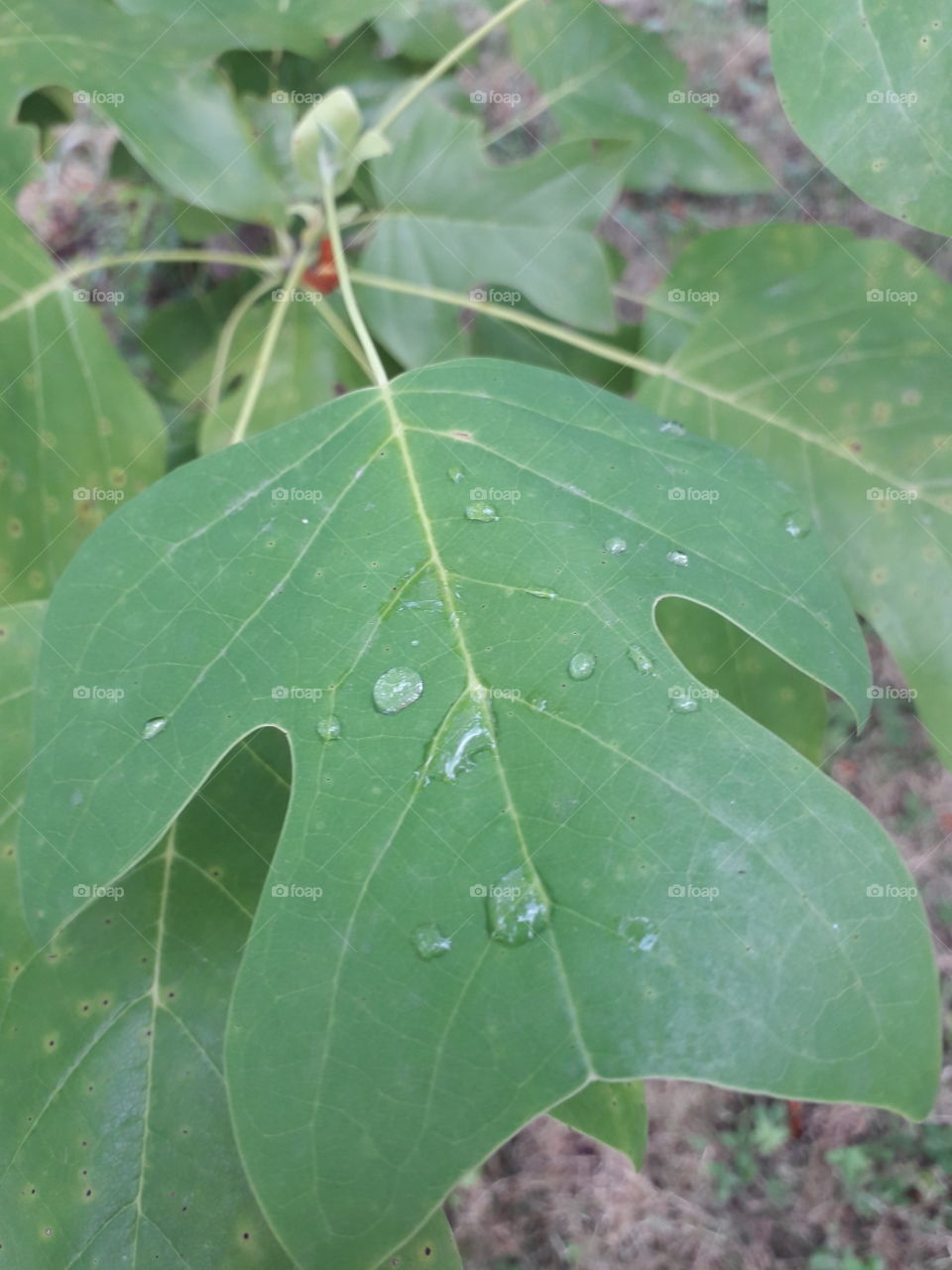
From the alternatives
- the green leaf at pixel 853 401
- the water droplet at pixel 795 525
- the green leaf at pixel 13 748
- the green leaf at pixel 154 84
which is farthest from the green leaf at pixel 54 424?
the water droplet at pixel 795 525

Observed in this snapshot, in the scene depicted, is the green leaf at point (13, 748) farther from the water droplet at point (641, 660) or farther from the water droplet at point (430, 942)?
the water droplet at point (641, 660)

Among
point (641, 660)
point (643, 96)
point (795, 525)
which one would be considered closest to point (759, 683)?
point (795, 525)

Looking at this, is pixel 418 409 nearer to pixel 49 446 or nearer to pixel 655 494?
pixel 655 494

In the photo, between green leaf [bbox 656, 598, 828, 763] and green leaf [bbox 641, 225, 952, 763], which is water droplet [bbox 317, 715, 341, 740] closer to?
green leaf [bbox 656, 598, 828, 763]

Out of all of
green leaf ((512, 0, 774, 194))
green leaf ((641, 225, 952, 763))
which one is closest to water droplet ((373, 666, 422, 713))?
green leaf ((641, 225, 952, 763))

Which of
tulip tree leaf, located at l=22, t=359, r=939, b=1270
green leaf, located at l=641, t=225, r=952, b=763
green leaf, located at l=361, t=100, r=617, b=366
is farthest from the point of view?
green leaf, located at l=361, t=100, r=617, b=366

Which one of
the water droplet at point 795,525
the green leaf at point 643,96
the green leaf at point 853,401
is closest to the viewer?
the water droplet at point 795,525

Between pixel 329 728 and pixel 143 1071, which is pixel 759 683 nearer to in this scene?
pixel 329 728
